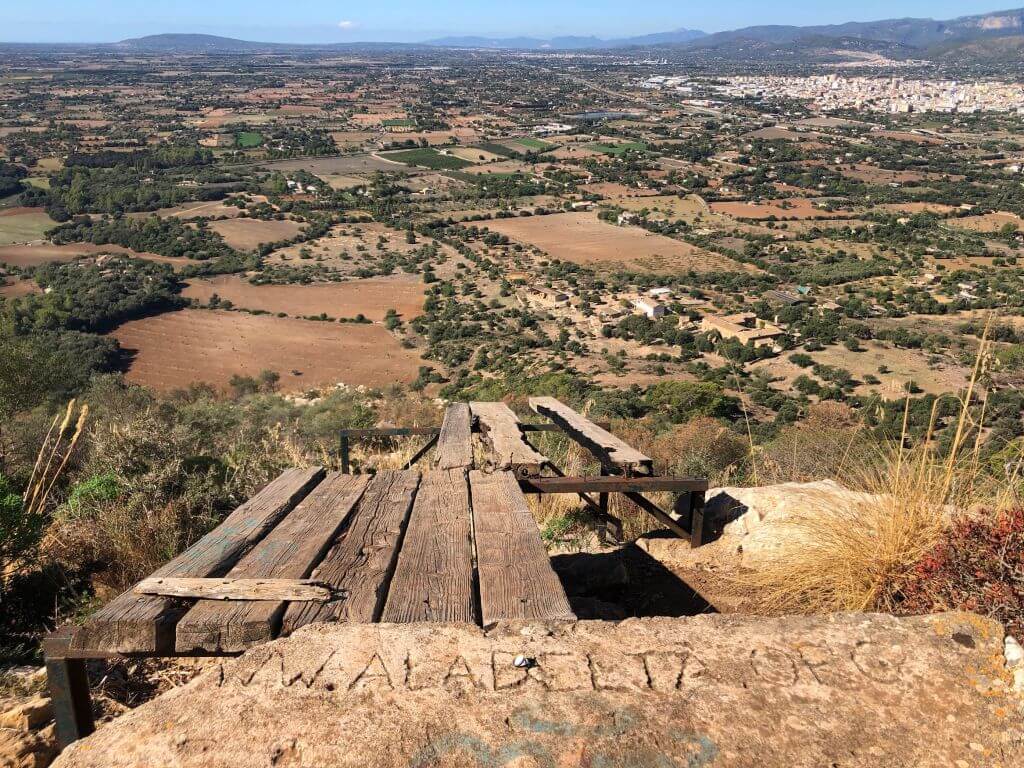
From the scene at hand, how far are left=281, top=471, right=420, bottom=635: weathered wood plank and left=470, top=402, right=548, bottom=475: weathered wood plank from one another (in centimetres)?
54

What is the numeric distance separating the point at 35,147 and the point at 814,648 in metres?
118

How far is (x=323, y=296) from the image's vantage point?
4528 cm

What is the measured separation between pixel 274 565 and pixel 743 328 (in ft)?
118

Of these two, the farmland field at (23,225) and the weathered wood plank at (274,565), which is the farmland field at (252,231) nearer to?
the farmland field at (23,225)

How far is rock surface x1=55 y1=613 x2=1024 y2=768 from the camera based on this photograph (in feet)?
5.81

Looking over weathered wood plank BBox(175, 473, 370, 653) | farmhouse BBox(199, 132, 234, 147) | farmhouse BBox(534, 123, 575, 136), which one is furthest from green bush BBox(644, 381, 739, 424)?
farmhouse BBox(534, 123, 575, 136)

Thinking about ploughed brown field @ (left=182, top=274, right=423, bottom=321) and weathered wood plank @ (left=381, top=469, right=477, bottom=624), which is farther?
ploughed brown field @ (left=182, top=274, right=423, bottom=321)

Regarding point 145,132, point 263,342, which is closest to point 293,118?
point 145,132

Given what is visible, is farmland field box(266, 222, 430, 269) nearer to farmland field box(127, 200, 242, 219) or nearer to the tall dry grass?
farmland field box(127, 200, 242, 219)

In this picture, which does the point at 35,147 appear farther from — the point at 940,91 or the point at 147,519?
the point at 940,91

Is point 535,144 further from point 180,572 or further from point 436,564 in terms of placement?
point 180,572

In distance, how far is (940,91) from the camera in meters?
177

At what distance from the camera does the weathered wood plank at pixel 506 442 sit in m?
3.71

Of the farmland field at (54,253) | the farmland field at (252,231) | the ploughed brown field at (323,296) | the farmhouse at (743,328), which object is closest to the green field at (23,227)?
the farmland field at (54,253)
